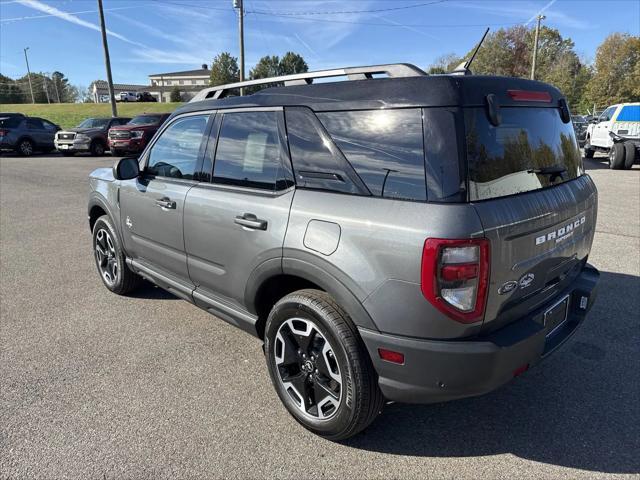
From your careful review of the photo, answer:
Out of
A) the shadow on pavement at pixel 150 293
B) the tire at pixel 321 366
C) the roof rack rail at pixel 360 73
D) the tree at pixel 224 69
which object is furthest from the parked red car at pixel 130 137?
the tree at pixel 224 69

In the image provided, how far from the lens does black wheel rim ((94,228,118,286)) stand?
4.46m

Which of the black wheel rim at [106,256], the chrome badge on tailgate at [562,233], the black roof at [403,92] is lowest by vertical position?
the black wheel rim at [106,256]

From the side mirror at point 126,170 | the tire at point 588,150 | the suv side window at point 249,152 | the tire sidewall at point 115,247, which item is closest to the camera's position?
the suv side window at point 249,152

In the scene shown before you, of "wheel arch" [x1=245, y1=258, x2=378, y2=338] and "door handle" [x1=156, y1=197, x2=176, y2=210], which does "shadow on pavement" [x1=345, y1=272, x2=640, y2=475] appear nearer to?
"wheel arch" [x1=245, y1=258, x2=378, y2=338]

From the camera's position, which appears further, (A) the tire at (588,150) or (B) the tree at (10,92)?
(B) the tree at (10,92)

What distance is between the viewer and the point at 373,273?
2.06m

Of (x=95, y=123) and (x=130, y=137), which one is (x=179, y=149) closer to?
(x=130, y=137)

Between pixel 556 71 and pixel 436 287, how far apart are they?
57.6 m

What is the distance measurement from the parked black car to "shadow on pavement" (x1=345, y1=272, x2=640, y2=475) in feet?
75.1

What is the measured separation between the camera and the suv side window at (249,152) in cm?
268

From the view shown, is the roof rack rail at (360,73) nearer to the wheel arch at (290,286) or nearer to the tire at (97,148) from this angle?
the wheel arch at (290,286)

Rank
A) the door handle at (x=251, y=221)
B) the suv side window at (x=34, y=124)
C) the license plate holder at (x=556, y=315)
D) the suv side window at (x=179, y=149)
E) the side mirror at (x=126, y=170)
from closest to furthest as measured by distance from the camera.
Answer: the license plate holder at (x=556, y=315), the door handle at (x=251, y=221), the suv side window at (x=179, y=149), the side mirror at (x=126, y=170), the suv side window at (x=34, y=124)

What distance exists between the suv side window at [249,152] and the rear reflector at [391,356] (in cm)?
109

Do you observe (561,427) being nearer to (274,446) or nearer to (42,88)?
(274,446)
